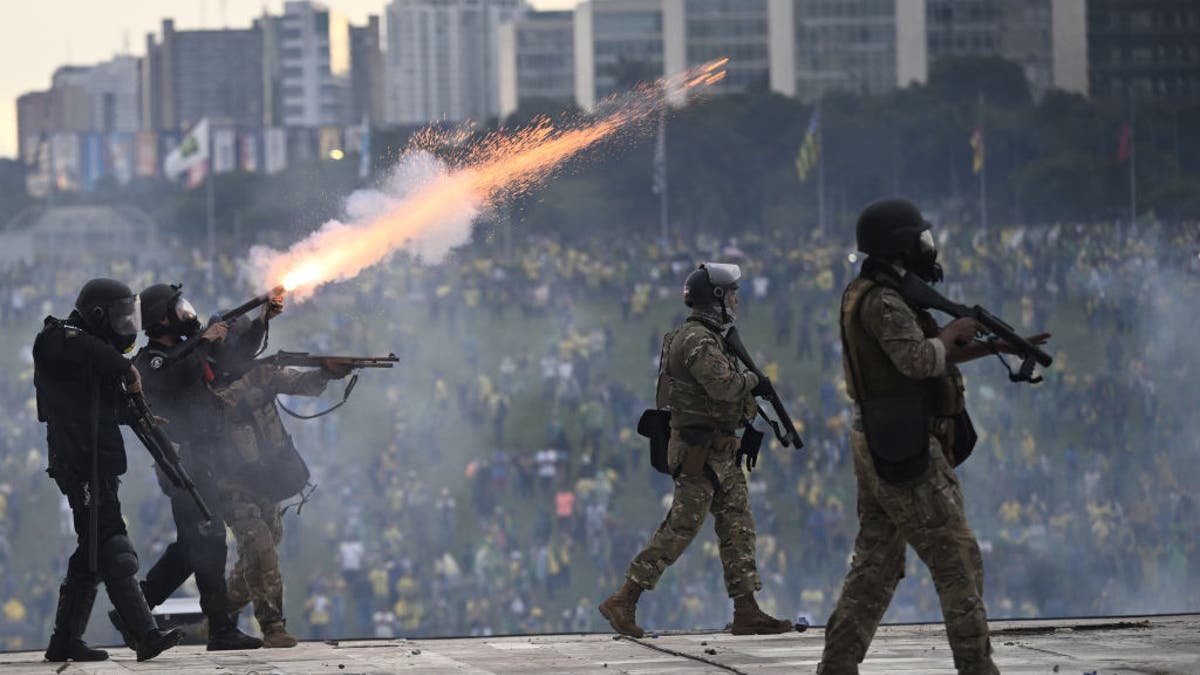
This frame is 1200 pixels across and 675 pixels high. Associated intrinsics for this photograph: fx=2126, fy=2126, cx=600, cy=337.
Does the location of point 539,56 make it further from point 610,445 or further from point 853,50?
point 610,445

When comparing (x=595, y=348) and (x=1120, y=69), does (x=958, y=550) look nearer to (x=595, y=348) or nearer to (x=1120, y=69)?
(x=595, y=348)

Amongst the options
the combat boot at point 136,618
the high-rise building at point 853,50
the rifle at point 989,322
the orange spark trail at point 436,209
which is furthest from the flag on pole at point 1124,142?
the rifle at point 989,322

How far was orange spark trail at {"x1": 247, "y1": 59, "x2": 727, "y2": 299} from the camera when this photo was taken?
11.3 metres

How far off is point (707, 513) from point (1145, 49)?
1994 inches

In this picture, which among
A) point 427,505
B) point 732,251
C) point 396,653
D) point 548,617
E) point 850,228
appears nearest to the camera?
point 396,653

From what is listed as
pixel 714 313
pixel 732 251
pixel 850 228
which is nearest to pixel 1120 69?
pixel 850 228

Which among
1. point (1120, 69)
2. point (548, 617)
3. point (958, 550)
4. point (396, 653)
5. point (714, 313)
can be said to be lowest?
point (548, 617)

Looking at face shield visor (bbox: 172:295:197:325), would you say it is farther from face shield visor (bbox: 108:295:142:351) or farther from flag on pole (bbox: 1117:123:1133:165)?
flag on pole (bbox: 1117:123:1133:165)

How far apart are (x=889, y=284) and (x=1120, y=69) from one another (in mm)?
53202

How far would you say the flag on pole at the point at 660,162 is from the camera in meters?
54.8

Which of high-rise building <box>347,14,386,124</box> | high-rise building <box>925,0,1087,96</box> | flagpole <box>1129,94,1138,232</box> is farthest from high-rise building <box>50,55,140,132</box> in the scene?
flagpole <box>1129,94,1138,232</box>

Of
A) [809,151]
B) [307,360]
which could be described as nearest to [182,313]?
[307,360]

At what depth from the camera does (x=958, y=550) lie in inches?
275

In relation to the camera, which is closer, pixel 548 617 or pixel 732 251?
pixel 548 617
